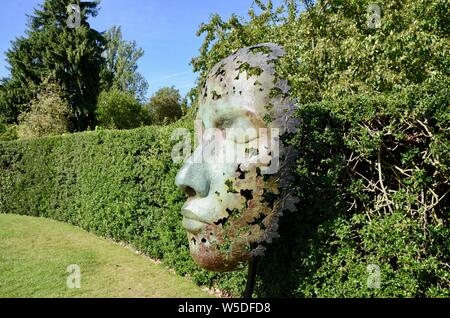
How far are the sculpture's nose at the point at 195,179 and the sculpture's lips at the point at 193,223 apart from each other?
181mm

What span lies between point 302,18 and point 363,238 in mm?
6134

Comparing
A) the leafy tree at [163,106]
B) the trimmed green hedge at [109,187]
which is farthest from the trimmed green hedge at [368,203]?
the leafy tree at [163,106]

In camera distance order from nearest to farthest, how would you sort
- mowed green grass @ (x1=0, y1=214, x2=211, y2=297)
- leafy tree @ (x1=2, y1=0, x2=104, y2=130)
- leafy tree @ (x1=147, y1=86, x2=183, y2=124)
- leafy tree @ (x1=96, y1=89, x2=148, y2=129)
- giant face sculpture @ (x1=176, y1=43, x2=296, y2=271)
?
giant face sculpture @ (x1=176, y1=43, x2=296, y2=271) < mowed green grass @ (x1=0, y1=214, x2=211, y2=297) < leafy tree @ (x1=96, y1=89, x2=148, y2=129) < leafy tree @ (x1=2, y1=0, x2=104, y2=130) < leafy tree @ (x1=147, y1=86, x2=183, y2=124)

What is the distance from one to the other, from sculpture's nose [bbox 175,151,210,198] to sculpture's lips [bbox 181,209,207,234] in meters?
0.18

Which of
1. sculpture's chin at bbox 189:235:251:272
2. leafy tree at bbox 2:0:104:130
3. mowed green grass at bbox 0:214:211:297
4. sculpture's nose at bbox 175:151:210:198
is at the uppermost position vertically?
leafy tree at bbox 2:0:104:130

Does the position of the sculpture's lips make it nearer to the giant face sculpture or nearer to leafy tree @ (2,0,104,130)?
the giant face sculpture

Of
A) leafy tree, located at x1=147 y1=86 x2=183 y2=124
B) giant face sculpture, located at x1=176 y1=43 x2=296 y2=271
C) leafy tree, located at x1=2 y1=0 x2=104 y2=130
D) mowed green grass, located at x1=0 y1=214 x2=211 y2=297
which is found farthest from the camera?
leafy tree, located at x1=147 y1=86 x2=183 y2=124

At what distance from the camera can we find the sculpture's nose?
Result: 3.48 m

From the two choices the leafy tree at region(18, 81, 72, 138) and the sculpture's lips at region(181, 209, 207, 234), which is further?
the leafy tree at region(18, 81, 72, 138)

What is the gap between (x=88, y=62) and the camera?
3631 centimetres

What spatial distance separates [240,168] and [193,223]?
0.69m

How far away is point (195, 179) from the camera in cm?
349

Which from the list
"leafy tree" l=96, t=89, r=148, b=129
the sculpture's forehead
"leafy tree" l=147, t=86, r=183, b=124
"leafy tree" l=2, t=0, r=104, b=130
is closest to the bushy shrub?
the sculpture's forehead

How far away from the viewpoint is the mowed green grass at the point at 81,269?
6301 mm
